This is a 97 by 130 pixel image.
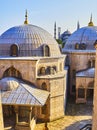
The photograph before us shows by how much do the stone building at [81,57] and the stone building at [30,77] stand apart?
360cm

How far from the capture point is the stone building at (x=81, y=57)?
2221 cm

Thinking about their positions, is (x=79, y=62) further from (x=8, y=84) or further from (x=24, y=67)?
(x=8, y=84)

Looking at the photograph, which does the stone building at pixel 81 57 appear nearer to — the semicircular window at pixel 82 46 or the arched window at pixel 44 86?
the semicircular window at pixel 82 46

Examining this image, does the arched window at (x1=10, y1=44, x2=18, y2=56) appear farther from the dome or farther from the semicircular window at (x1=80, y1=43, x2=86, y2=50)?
the semicircular window at (x1=80, y1=43, x2=86, y2=50)

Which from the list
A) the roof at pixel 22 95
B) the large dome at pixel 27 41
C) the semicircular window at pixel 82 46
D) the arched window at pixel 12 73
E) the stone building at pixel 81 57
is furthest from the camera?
the semicircular window at pixel 82 46

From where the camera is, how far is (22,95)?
14711 mm

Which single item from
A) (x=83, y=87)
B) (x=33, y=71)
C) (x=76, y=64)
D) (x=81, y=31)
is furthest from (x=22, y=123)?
(x=81, y=31)

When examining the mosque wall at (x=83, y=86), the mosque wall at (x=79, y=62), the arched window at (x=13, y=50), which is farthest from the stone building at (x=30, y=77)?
the mosque wall at (x=79, y=62)

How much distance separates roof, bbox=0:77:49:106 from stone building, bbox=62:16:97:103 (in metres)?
6.94

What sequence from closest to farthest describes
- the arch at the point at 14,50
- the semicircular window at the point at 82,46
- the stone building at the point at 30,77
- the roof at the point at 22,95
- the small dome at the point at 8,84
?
the roof at the point at 22,95, the stone building at the point at 30,77, the small dome at the point at 8,84, the arch at the point at 14,50, the semicircular window at the point at 82,46

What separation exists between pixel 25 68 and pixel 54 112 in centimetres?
392

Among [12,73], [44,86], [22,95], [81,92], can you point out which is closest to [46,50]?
[44,86]

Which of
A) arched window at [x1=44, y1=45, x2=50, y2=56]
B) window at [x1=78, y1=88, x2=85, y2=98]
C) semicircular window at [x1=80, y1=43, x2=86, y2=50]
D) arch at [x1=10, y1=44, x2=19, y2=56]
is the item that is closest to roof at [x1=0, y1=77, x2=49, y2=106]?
arch at [x1=10, y1=44, x2=19, y2=56]

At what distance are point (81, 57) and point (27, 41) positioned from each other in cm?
784
